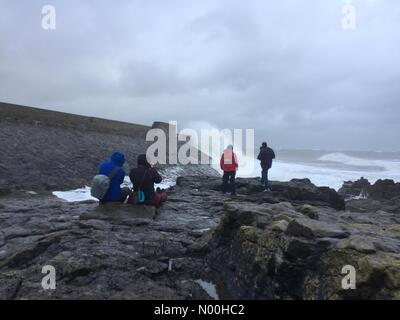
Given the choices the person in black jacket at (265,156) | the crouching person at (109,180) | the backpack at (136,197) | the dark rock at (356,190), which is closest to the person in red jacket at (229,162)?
the person in black jacket at (265,156)

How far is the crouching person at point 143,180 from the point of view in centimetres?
864

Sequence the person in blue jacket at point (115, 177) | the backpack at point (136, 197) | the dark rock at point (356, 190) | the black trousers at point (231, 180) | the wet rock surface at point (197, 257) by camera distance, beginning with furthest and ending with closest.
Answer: the dark rock at point (356, 190) < the black trousers at point (231, 180) < the backpack at point (136, 197) < the person in blue jacket at point (115, 177) < the wet rock surface at point (197, 257)

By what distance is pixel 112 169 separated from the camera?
834cm

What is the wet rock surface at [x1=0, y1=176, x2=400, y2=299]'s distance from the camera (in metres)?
4.31

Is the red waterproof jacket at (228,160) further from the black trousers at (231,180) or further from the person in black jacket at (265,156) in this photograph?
the person in black jacket at (265,156)

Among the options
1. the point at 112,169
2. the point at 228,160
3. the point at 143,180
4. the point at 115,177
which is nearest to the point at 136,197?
the point at 143,180

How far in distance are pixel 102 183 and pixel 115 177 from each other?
13.5 inches

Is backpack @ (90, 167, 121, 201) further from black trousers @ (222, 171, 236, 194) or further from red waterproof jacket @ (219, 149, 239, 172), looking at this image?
black trousers @ (222, 171, 236, 194)

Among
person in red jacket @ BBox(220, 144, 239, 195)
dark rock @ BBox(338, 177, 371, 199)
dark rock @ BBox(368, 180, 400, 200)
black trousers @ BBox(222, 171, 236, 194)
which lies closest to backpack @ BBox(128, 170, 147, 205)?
person in red jacket @ BBox(220, 144, 239, 195)

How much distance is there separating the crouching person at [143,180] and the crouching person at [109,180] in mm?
343

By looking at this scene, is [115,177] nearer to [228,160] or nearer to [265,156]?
[228,160]

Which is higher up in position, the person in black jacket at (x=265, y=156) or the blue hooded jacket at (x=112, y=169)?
the person in black jacket at (x=265, y=156)

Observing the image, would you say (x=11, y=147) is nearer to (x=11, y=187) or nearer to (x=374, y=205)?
(x=11, y=187)
